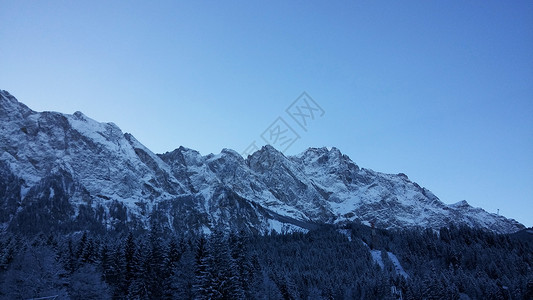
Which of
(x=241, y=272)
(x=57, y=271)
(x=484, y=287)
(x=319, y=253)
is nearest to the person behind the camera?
(x=57, y=271)

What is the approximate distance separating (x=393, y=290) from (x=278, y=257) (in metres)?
49.9

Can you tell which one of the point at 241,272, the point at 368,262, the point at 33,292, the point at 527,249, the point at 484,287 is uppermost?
the point at 527,249

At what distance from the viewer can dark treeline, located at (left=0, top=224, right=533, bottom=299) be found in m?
52.2

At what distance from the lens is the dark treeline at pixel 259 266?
52.2m

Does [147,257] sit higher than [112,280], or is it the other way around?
[147,257]

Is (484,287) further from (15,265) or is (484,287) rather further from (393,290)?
(15,265)

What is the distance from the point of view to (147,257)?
6084 cm

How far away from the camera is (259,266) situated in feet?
244

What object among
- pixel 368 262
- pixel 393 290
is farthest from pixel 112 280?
pixel 368 262

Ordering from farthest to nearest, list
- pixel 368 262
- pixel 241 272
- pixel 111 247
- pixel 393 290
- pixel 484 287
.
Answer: pixel 368 262 < pixel 393 290 < pixel 484 287 < pixel 111 247 < pixel 241 272

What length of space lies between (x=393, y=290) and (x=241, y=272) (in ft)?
248

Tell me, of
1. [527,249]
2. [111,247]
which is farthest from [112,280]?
[527,249]

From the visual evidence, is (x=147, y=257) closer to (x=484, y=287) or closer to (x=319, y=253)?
(x=484, y=287)

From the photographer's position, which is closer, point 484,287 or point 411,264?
point 484,287
